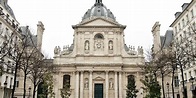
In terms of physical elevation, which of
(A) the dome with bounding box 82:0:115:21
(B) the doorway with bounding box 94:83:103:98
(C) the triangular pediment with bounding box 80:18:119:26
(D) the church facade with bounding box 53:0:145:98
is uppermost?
(A) the dome with bounding box 82:0:115:21

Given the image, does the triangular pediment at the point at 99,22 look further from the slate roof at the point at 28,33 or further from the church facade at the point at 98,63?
the slate roof at the point at 28,33

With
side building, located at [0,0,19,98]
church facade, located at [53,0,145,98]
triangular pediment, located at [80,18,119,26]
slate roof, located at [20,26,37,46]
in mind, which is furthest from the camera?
triangular pediment, located at [80,18,119,26]

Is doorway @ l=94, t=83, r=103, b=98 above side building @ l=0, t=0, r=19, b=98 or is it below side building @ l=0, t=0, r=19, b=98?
below

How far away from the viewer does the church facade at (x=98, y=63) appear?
4541cm

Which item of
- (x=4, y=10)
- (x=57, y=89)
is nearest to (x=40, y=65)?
(x=4, y=10)

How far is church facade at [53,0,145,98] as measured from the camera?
45.4 meters

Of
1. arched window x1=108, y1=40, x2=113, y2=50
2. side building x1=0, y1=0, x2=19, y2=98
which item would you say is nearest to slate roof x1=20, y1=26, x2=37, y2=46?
side building x1=0, y1=0, x2=19, y2=98

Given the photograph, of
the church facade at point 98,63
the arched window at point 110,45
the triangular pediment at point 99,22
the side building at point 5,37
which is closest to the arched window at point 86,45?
the church facade at point 98,63

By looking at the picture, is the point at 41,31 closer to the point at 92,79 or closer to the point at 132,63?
the point at 92,79

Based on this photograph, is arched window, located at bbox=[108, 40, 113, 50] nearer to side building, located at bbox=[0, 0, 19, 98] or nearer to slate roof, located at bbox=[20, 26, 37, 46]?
slate roof, located at bbox=[20, 26, 37, 46]

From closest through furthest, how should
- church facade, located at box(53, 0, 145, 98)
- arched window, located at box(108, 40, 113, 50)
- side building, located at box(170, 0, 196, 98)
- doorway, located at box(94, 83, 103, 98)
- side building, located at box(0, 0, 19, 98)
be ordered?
1. side building, located at box(170, 0, 196, 98)
2. side building, located at box(0, 0, 19, 98)
3. church facade, located at box(53, 0, 145, 98)
4. doorway, located at box(94, 83, 103, 98)
5. arched window, located at box(108, 40, 113, 50)

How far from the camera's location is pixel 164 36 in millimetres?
51156

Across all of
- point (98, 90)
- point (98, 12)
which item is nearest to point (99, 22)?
point (98, 12)

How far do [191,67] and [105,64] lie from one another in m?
18.0
